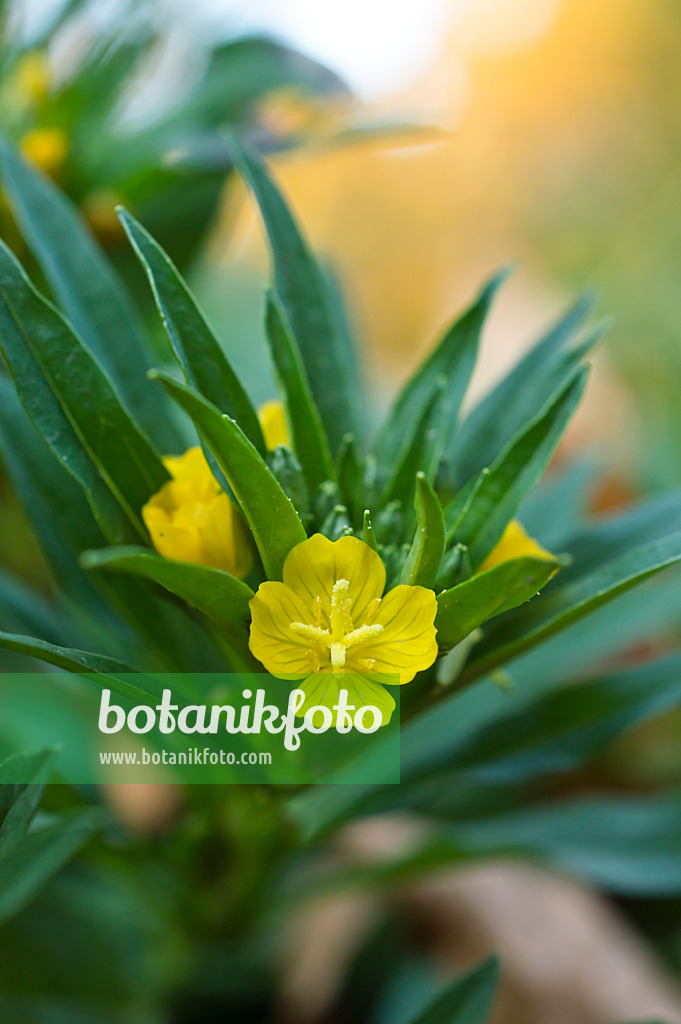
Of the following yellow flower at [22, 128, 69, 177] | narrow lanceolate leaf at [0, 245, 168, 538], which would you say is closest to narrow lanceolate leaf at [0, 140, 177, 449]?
narrow lanceolate leaf at [0, 245, 168, 538]

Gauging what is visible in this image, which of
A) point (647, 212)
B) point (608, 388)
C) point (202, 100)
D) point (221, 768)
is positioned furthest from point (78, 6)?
point (647, 212)

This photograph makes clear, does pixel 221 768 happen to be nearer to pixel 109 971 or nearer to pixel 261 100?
pixel 109 971

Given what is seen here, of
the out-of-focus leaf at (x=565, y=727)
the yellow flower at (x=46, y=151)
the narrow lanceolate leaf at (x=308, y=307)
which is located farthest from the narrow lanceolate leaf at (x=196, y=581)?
the yellow flower at (x=46, y=151)

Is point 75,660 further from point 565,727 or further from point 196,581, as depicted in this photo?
point 565,727

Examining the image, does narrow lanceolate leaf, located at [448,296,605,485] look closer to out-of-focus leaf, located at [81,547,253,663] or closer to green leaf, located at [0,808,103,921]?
out-of-focus leaf, located at [81,547,253,663]

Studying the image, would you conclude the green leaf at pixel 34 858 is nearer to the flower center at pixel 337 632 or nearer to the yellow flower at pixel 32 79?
the flower center at pixel 337 632
